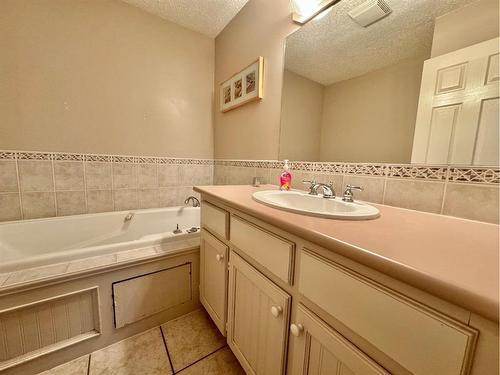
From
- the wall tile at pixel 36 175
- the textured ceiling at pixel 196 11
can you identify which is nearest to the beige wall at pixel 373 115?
the textured ceiling at pixel 196 11

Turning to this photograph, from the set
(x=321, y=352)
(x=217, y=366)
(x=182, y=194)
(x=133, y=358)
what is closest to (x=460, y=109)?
(x=321, y=352)

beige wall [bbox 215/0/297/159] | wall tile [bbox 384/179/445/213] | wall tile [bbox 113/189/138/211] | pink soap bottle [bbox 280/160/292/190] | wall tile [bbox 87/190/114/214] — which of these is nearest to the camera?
wall tile [bbox 384/179/445/213]

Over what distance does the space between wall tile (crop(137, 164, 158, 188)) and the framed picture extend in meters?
0.89

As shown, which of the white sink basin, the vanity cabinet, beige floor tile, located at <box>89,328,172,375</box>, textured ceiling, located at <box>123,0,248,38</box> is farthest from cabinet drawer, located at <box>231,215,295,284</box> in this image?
textured ceiling, located at <box>123,0,248,38</box>

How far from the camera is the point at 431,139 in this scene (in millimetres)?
708

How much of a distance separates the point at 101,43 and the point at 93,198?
1.25 metres

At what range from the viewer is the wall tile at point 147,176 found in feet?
6.03

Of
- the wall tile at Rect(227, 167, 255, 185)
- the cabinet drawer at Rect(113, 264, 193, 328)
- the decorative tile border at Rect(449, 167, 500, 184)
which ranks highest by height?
the decorative tile border at Rect(449, 167, 500, 184)

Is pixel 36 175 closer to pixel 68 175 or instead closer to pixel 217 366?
pixel 68 175

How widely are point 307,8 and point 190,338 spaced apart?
6.61 ft

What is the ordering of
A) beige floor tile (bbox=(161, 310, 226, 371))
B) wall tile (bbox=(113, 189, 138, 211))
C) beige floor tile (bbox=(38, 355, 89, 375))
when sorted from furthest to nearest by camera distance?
wall tile (bbox=(113, 189, 138, 211)), beige floor tile (bbox=(161, 310, 226, 371)), beige floor tile (bbox=(38, 355, 89, 375))

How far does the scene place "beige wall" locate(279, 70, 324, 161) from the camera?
1123 millimetres

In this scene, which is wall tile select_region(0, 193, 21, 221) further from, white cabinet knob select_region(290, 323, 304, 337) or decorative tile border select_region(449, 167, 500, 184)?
decorative tile border select_region(449, 167, 500, 184)

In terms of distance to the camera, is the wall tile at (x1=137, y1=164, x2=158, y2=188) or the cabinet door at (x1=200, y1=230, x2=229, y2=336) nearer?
the cabinet door at (x1=200, y1=230, x2=229, y2=336)
